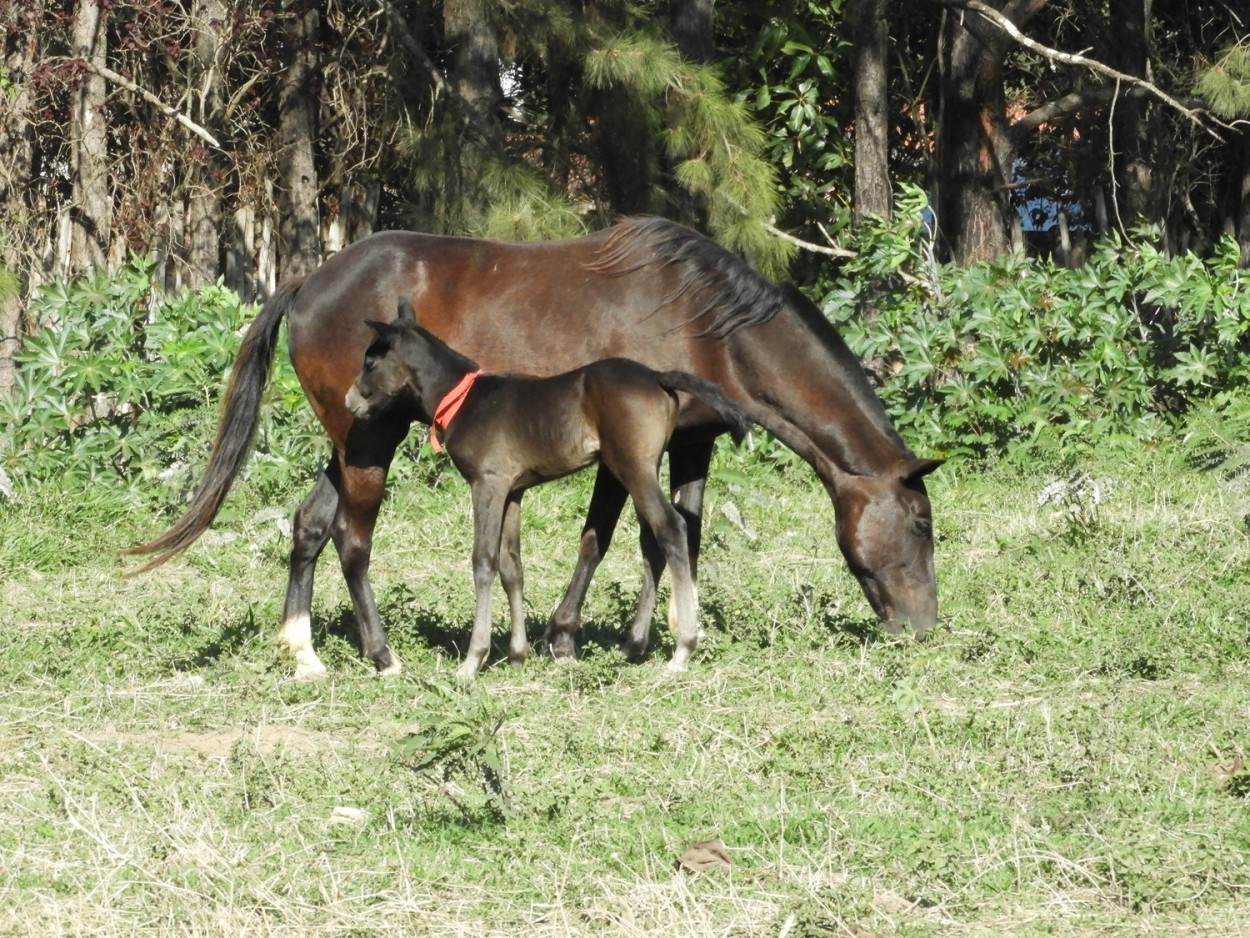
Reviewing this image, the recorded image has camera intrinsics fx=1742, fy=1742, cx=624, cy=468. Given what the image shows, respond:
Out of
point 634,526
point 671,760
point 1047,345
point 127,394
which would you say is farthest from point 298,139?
point 671,760

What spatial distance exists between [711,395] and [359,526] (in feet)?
5.83

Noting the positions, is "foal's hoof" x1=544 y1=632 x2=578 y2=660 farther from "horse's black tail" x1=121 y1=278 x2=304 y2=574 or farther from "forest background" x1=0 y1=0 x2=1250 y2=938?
"horse's black tail" x1=121 y1=278 x2=304 y2=574

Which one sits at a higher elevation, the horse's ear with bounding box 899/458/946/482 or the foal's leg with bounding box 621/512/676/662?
the horse's ear with bounding box 899/458/946/482

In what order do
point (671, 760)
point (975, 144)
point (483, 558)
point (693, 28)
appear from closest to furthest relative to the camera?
point (671, 760) < point (483, 558) < point (693, 28) < point (975, 144)

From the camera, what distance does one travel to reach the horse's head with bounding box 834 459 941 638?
284 inches

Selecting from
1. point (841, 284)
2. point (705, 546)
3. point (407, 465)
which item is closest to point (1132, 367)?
point (841, 284)

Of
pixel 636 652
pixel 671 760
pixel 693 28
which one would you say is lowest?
pixel 671 760

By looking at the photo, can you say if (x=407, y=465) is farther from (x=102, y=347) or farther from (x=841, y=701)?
(x=841, y=701)

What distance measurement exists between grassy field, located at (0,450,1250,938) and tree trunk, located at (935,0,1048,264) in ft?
19.6

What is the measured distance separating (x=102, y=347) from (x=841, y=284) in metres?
5.04

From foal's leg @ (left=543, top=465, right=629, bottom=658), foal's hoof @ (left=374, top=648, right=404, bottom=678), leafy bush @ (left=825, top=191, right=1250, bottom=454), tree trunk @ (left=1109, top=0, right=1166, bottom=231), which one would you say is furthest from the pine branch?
foal's hoof @ (left=374, top=648, right=404, bottom=678)

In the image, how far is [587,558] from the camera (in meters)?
7.41

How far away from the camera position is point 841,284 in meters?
→ 12.3

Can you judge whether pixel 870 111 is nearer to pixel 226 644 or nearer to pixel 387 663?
pixel 387 663
